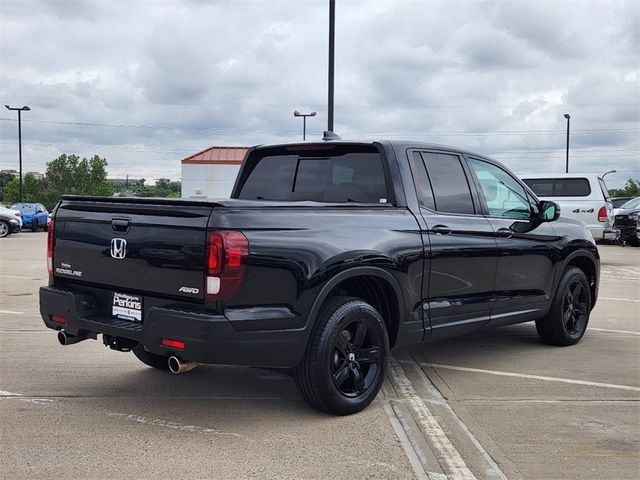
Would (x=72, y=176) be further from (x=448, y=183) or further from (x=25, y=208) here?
(x=448, y=183)

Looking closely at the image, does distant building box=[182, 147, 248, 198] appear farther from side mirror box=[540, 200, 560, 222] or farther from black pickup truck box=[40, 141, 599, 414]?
black pickup truck box=[40, 141, 599, 414]

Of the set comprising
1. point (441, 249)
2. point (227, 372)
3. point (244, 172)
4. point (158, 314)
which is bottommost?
point (227, 372)

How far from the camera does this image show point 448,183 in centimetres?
565

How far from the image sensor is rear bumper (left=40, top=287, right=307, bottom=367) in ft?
13.0

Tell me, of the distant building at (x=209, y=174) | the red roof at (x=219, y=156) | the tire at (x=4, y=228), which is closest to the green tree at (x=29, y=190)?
the red roof at (x=219, y=156)

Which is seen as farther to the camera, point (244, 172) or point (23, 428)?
point (244, 172)

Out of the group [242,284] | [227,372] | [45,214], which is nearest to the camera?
[242,284]

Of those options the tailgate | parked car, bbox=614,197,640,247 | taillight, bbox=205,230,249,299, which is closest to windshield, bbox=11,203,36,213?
parked car, bbox=614,197,640,247

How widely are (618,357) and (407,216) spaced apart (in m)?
2.93

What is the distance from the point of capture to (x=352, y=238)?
4613 mm

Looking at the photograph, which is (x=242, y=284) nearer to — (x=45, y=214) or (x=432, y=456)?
(x=432, y=456)

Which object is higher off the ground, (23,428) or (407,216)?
(407,216)

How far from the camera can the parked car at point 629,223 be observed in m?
21.6

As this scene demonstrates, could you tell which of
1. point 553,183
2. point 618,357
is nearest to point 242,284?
point 618,357
